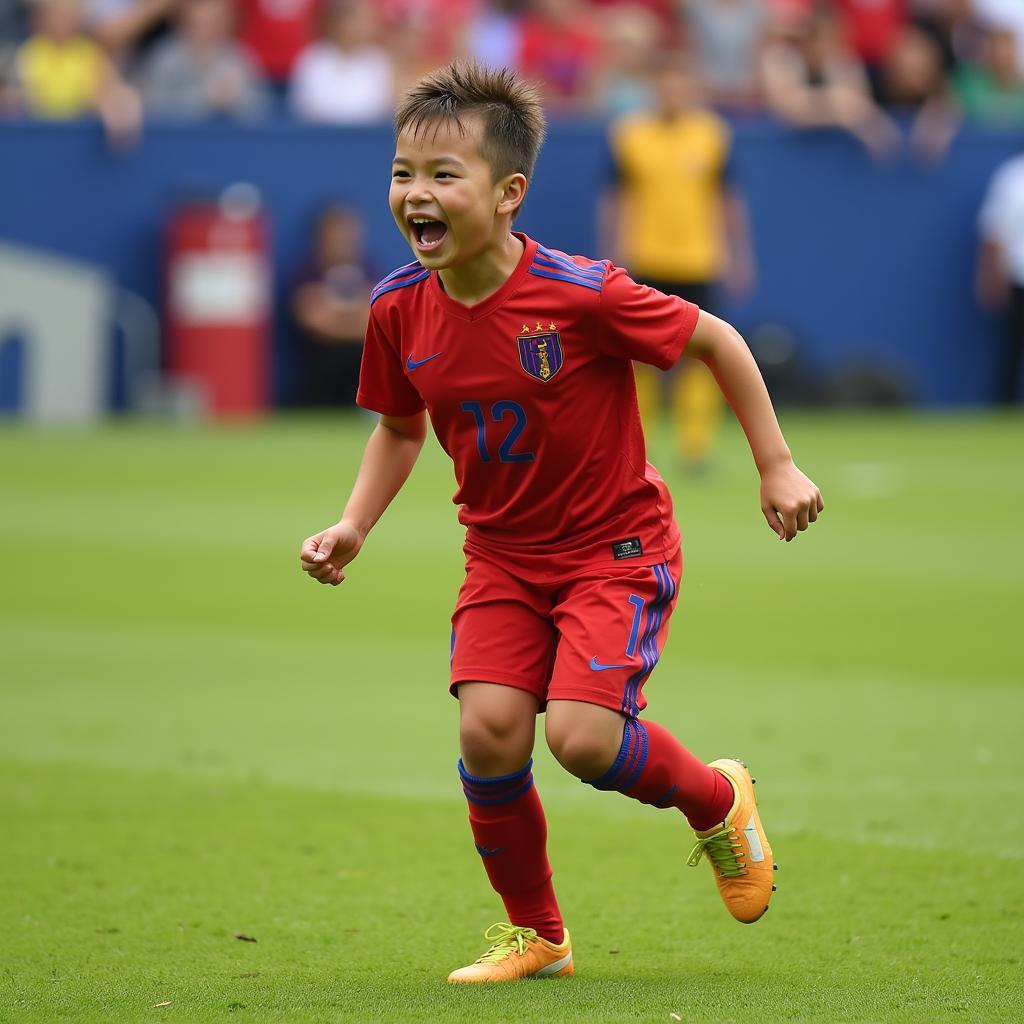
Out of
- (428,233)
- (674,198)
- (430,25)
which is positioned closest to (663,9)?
(430,25)

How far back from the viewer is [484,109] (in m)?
4.17

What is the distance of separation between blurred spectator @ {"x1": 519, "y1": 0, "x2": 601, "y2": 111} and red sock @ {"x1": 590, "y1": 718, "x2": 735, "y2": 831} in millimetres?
15430

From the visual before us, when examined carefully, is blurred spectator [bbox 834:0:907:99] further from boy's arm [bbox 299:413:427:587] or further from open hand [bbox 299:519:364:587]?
open hand [bbox 299:519:364:587]

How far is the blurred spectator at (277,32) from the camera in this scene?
18.9 m

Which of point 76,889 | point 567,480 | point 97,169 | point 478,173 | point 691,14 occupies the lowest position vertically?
point 76,889

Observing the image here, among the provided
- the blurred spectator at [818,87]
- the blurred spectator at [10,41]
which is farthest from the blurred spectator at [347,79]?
the blurred spectator at [818,87]

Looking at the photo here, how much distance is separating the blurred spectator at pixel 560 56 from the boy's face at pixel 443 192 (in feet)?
50.3

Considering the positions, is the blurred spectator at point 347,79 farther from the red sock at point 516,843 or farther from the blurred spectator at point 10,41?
the red sock at point 516,843

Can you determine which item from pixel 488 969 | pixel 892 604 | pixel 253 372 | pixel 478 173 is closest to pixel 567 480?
pixel 478 173

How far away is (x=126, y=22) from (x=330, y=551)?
14963 mm

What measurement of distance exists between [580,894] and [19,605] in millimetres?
4958

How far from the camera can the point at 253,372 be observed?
17891 mm

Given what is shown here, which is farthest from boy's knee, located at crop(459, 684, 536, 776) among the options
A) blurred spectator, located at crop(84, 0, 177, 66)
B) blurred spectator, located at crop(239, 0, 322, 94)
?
blurred spectator, located at crop(239, 0, 322, 94)

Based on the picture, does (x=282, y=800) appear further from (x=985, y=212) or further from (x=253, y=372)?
(x=985, y=212)
